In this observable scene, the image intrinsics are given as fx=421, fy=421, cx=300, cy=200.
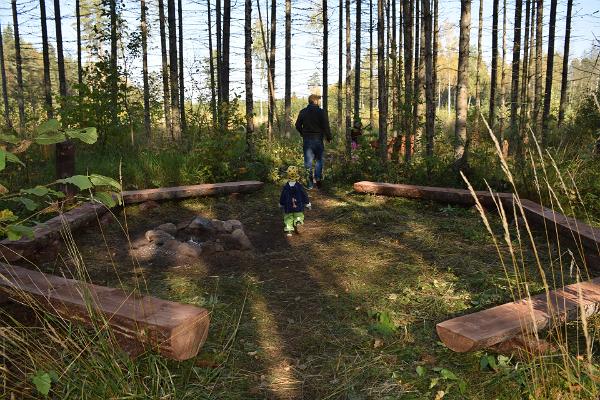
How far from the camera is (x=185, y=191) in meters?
6.95

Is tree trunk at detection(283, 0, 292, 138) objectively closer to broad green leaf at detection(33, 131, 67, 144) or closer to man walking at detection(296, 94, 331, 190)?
man walking at detection(296, 94, 331, 190)

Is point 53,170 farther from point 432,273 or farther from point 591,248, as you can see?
point 591,248

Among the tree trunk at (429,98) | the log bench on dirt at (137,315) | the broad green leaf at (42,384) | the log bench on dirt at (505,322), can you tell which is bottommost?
the log bench on dirt at (505,322)

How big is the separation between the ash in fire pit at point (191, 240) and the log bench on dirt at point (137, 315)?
1.98 meters

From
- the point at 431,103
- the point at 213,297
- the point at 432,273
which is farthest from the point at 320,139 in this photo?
the point at 213,297

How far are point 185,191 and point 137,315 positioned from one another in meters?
4.63

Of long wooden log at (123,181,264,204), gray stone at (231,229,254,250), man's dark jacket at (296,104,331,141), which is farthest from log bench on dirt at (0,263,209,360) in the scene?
man's dark jacket at (296,104,331,141)

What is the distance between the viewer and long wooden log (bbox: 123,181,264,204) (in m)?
6.53

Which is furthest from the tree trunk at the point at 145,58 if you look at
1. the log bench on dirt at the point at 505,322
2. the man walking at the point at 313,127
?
the log bench on dirt at the point at 505,322

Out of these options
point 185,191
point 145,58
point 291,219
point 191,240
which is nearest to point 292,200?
point 291,219

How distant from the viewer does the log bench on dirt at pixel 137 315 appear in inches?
92.8

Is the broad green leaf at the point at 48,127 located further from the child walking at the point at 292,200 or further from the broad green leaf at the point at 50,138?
the child walking at the point at 292,200

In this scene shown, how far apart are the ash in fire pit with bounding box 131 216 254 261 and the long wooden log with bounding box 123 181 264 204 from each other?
3.72 feet

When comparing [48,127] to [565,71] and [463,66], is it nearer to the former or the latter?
[463,66]
